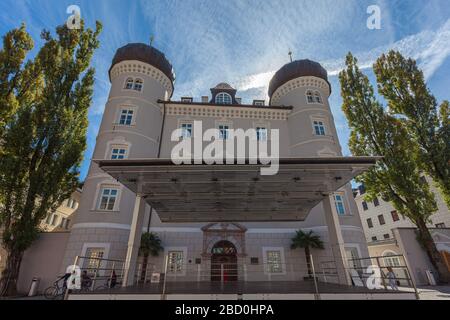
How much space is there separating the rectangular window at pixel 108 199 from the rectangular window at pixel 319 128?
17562 millimetres

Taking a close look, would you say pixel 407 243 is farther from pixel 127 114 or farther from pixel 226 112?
pixel 127 114

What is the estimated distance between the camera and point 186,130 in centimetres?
1939

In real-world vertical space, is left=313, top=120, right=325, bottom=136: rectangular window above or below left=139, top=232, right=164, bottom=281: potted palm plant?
above

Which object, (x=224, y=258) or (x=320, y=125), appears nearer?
(x=224, y=258)

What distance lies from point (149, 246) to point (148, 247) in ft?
0.28

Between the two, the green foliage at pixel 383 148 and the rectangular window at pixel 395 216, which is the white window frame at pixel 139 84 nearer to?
the green foliage at pixel 383 148

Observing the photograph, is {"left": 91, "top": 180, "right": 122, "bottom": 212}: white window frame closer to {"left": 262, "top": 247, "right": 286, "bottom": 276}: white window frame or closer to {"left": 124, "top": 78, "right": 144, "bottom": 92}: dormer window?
{"left": 124, "top": 78, "right": 144, "bottom": 92}: dormer window

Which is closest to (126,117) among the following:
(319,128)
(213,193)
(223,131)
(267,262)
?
(223,131)

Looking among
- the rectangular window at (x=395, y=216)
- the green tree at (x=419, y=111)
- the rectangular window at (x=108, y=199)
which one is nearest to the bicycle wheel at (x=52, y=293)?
the rectangular window at (x=108, y=199)

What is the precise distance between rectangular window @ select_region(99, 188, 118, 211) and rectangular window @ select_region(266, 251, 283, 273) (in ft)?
38.9

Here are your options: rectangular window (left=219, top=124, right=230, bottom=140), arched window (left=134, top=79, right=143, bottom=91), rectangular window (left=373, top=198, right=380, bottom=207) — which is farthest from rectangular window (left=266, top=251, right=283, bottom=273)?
rectangular window (left=373, top=198, right=380, bottom=207)

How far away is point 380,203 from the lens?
3534 cm

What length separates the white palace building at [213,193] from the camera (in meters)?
8.84

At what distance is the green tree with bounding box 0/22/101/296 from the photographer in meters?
13.1
